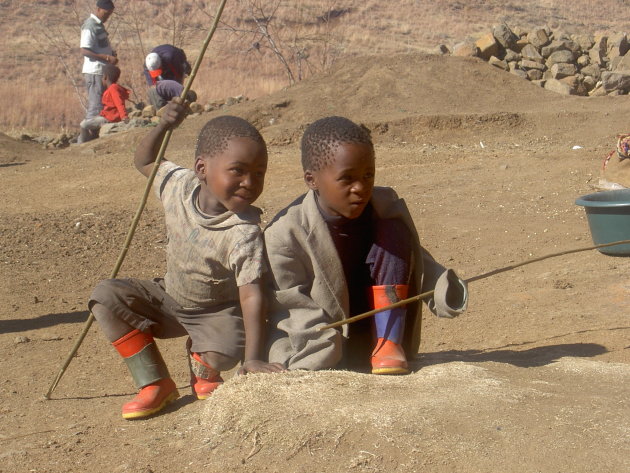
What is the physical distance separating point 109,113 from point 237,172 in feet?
35.3

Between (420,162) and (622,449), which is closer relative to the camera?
(622,449)

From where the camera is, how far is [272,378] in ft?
10.1

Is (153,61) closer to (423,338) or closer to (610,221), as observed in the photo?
(610,221)

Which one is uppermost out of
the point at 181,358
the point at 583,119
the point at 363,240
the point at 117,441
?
the point at 363,240

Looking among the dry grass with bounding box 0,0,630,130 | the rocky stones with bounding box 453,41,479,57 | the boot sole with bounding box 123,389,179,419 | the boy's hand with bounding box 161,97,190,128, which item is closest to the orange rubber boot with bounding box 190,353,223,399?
the boot sole with bounding box 123,389,179,419

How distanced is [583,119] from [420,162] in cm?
352

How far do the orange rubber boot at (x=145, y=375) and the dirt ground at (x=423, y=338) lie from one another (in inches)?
3.0

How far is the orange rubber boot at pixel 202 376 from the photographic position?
3.45m

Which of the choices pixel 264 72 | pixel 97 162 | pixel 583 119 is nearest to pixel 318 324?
pixel 97 162

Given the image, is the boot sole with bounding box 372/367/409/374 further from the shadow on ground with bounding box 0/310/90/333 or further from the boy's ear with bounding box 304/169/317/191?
the shadow on ground with bounding box 0/310/90/333

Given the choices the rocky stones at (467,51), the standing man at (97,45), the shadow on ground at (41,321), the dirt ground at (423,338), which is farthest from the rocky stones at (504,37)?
the shadow on ground at (41,321)

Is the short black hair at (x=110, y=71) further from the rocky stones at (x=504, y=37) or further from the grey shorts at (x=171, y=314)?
the grey shorts at (x=171, y=314)

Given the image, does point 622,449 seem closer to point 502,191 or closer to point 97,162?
point 502,191

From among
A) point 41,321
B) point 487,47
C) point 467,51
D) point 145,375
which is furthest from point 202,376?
point 487,47
